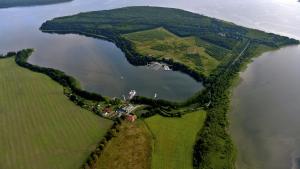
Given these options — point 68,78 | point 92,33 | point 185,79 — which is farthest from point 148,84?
point 92,33

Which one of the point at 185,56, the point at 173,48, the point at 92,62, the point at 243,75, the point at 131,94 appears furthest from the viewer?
the point at 173,48

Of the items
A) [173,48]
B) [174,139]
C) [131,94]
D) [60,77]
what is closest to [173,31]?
[173,48]

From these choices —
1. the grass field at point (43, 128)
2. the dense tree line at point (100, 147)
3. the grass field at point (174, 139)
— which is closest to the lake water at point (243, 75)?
the grass field at point (174, 139)

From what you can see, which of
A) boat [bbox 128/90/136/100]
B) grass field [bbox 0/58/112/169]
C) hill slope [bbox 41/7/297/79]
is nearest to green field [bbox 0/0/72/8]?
hill slope [bbox 41/7/297/79]

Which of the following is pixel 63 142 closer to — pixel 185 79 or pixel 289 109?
pixel 185 79

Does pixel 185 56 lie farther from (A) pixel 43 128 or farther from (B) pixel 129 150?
(A) pixel 43 128
